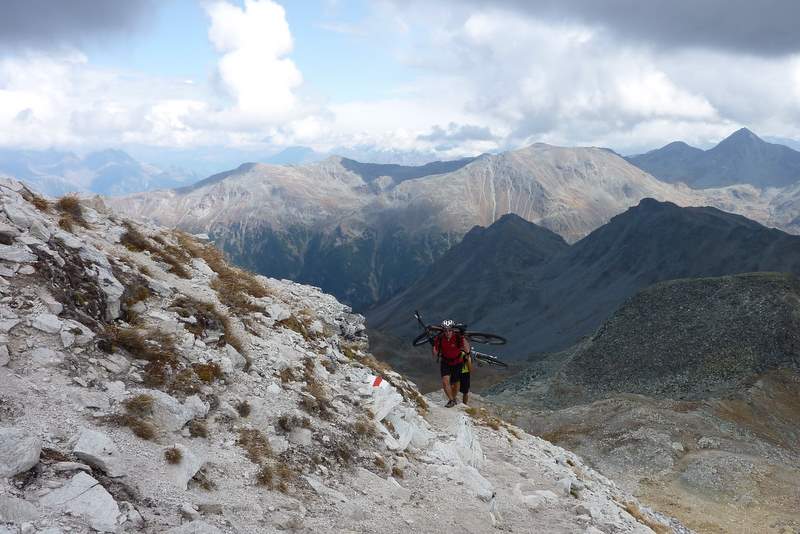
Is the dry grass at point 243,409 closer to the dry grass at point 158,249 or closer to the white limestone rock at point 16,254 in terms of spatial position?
the white limestone rock at point 16,254

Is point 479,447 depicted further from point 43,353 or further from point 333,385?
point 43,353

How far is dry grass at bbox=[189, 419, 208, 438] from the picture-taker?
35.2 ft

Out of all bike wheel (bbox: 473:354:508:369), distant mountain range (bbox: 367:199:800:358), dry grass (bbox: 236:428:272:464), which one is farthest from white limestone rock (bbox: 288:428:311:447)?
distant mountain range (bbox: 367:199:800:358)

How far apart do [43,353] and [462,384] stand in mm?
14169

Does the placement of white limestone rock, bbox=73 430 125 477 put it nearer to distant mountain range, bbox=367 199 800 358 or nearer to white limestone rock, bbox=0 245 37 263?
white limestone rock, bbox=0 245 37 263

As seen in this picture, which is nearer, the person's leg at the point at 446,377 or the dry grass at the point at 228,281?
the dry grass at the point at 228,281

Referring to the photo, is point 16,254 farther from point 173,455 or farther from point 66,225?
point 173,455

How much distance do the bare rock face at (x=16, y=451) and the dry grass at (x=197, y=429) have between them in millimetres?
3082

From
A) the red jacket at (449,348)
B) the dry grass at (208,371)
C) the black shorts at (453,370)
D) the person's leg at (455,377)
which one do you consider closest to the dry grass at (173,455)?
the dry grass at (208,371)

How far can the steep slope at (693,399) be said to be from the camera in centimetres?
3538

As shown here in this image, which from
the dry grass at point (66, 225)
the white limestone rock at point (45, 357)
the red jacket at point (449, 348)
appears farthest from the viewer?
the red jacket at point (449, 348)

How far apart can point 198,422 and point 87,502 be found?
355cm

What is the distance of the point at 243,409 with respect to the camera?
12227 mm

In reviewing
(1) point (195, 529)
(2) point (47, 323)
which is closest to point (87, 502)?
(1) point (195, 529)
